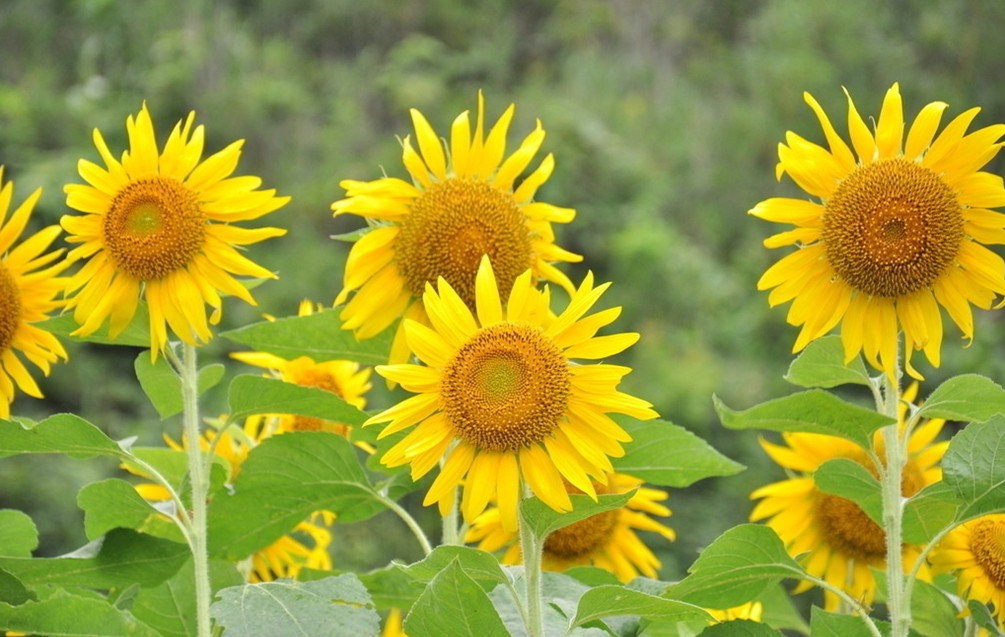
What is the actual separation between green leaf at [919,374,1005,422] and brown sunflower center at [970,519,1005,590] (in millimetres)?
82

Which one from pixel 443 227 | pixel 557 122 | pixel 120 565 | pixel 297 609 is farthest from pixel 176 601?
pixel 557 122

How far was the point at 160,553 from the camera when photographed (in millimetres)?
955

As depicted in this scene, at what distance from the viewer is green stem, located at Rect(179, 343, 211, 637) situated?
0.86m

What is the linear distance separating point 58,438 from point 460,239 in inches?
11.4

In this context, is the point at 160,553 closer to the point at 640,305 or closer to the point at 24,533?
the point at 24,533

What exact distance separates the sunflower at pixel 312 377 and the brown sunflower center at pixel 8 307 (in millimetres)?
188

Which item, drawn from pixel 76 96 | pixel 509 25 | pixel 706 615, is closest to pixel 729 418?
pixel 706 615

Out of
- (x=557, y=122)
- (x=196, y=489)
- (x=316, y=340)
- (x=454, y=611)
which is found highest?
(x=557, y=122)

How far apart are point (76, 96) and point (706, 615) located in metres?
11.5

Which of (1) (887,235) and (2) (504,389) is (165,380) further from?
(1) (887,235)

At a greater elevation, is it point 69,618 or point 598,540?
point 598,540

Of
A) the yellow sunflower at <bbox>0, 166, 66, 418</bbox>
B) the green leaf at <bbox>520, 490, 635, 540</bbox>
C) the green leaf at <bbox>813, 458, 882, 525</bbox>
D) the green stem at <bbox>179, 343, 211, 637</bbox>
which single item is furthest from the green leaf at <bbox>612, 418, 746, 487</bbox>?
the yellow sunflower at <bbox>0, 166, 66, 418</bbox>

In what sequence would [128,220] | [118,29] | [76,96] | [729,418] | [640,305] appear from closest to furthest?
[729,418] < [128,220] < [640,305] < [76,96] < [118,29]

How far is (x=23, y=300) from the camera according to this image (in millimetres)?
970
